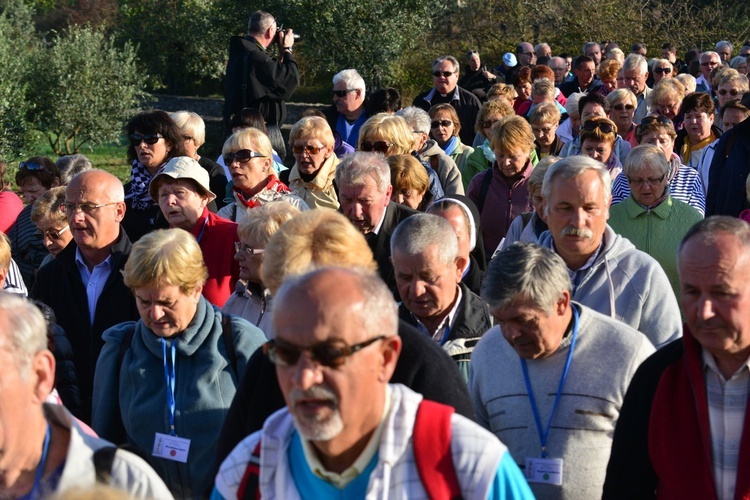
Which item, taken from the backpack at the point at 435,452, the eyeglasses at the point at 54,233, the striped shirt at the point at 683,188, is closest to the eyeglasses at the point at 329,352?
the backpack at the point at 435,452

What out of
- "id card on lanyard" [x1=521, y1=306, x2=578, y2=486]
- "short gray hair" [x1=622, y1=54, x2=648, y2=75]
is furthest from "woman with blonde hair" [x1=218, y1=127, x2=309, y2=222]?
"short gray hair" [x1=622, y1=54, x2=648, y2=75]

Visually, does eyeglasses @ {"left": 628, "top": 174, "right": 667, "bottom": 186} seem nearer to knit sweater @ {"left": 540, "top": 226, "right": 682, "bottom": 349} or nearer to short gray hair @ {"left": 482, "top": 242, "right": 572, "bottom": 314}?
knit sweater @ {"left": 540, "top": 226, "right": 682, "bottom": 349}

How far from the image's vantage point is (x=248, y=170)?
7695 mm

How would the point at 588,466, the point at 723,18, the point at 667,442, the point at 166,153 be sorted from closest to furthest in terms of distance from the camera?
the point at 667,442
the point at 588,466
the point at 166,153
the point at 723,18

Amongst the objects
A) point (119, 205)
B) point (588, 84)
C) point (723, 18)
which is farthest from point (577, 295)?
point (723, 18)

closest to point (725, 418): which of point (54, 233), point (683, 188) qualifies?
point (683, 188)

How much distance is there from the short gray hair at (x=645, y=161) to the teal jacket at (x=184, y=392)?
3045 millimetres

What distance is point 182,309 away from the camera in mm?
4656

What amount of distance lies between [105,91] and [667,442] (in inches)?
923

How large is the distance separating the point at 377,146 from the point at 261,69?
3.18 m

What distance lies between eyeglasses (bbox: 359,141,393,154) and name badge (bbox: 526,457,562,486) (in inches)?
169

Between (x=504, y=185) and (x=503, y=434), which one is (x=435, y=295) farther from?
(x=504, y=185)

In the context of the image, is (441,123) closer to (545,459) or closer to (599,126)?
(599,126)

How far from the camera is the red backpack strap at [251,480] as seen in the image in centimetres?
287
